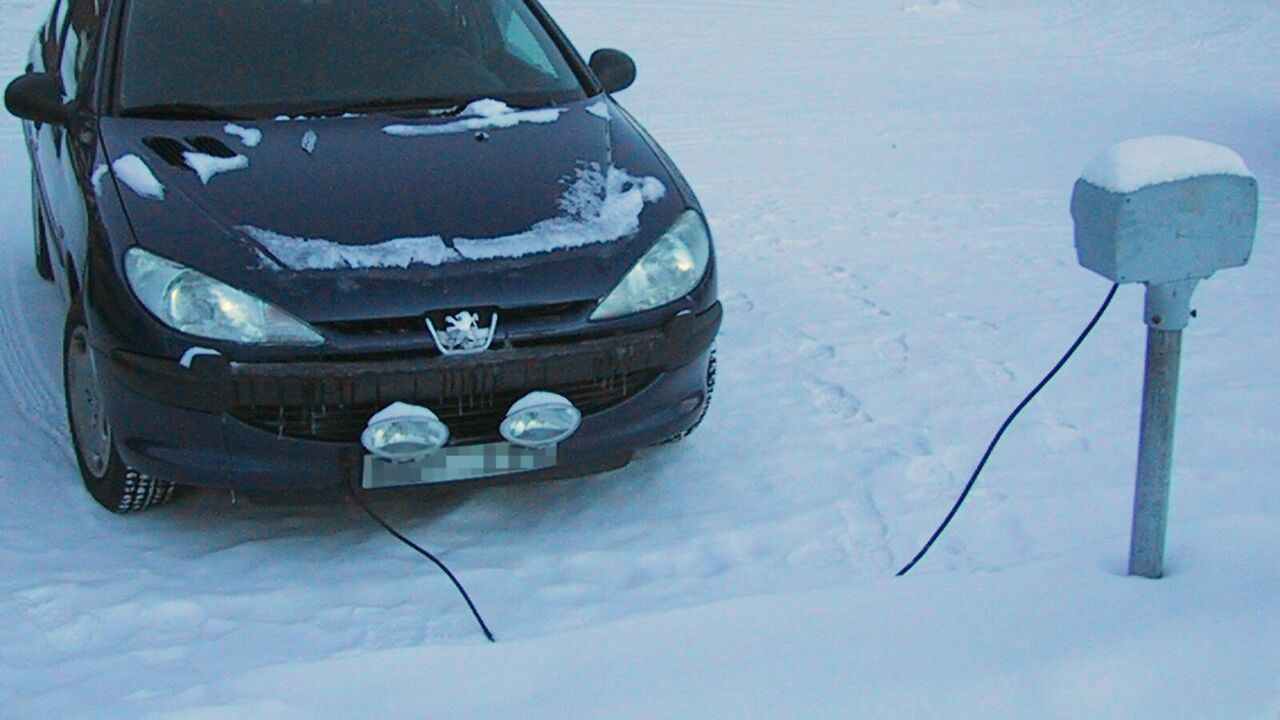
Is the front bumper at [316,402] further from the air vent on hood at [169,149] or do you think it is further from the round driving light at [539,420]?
the air vent on hood at [169,149]

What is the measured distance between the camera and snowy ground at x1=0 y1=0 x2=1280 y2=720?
9.37 feet

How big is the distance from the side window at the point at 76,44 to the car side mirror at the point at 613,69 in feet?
5.53

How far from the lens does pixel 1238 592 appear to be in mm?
3119

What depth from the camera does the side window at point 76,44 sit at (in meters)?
5.11

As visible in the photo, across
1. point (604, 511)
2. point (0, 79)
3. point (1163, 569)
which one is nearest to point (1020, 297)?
point (604, 511)

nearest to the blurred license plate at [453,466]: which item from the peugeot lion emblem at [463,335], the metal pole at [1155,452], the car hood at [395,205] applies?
the peugeot lion emblem at [463,335]

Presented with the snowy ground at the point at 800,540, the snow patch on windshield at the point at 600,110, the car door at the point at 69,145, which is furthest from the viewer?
the snow patch on windshield at the point at 600,110

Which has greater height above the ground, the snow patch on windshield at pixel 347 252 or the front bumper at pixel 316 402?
the snow patch on windshield at pixel 347 252

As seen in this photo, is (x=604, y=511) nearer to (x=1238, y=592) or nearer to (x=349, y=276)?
(x=349, y=276)

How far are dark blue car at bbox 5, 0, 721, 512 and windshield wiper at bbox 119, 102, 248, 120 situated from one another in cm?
1

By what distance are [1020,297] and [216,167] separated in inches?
132

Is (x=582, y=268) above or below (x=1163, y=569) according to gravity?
above

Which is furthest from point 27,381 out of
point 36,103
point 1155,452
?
point 1155,452

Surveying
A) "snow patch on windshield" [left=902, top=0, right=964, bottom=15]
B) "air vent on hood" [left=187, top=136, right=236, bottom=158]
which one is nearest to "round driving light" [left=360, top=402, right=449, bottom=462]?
"air vent on hood" [left=187, top=136, right=236, bottom=158]
